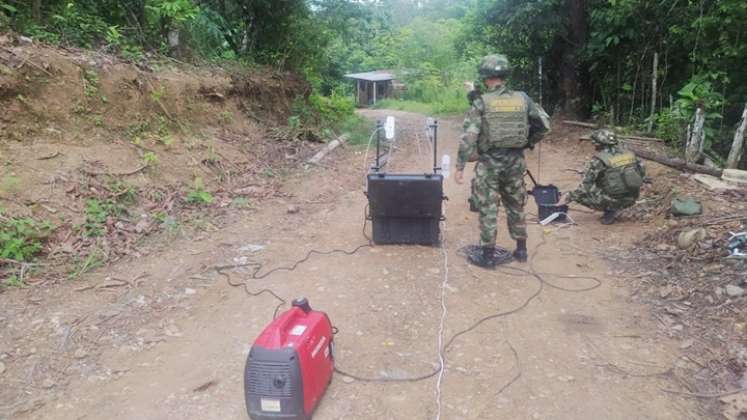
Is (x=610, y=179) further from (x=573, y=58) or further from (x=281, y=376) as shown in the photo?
(x=573, y=58)

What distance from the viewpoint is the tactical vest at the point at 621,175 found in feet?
19.6

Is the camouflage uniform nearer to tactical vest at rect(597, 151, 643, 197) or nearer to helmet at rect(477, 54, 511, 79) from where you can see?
helmet at rect(477, 54, 511, 79)

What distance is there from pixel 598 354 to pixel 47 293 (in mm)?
4417

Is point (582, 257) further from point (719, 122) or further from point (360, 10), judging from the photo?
point (360, 10)

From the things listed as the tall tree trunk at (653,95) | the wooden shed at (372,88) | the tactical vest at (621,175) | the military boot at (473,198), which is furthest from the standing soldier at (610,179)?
the wooden shed at (372,88)

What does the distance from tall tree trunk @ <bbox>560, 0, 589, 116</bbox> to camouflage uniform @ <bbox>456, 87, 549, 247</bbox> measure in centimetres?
855

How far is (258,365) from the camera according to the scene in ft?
8.70

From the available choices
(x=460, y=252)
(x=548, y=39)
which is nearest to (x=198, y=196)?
(x=460, y=252)

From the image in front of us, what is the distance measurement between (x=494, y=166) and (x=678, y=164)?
4256 millimetres

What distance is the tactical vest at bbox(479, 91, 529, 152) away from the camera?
15.9ft

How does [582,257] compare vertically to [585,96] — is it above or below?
below

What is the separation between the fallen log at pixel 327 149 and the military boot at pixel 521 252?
4.94 m

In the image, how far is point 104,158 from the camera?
19.8 feet

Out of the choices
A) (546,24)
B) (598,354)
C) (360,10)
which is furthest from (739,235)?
(360,10)
